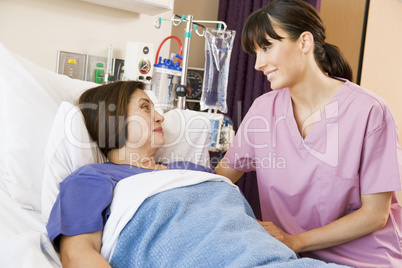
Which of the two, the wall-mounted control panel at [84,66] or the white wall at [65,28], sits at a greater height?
the white wall at [65,28]

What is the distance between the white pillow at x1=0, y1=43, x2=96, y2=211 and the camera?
4.62ft

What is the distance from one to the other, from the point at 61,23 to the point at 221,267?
1.71m

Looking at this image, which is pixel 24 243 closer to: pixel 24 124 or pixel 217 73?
pixel 24 124

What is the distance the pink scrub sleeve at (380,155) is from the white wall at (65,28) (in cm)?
153

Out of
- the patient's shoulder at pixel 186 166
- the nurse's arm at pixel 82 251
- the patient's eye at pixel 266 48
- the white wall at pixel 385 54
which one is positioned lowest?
the nurse's arm at pixel 82 251

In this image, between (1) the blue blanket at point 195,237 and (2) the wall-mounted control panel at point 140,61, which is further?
(2) the wall-mounted control panel at point 140,61

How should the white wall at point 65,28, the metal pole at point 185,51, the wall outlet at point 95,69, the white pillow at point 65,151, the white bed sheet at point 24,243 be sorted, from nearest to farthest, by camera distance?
the white bed sheet at point 24,243 → the white pillow at point 65,151 → the white wall at point 65,28 → the metal pole at point 185,51 → the wall outlet at point 95,69

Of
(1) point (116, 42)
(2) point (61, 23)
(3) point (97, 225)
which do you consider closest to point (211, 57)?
(1) point (116, 42)

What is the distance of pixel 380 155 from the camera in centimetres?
143

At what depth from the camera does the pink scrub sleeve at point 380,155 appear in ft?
4.61

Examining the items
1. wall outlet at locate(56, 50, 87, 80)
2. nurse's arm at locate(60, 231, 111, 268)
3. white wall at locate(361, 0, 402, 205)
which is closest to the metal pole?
wall outlet at locate(56, 50, 87, 80)

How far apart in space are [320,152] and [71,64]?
1420mm

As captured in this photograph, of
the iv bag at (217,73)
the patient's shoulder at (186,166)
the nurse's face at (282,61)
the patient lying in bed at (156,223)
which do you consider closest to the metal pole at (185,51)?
the iv bag at (217,73)

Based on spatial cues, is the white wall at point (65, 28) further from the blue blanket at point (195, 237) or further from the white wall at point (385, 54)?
the white wall at point (385, 54)
